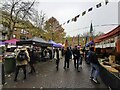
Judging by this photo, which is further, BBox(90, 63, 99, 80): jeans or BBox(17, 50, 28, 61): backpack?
BBox(17, 50, 28, 61): backpack

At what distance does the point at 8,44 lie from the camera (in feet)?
89.8

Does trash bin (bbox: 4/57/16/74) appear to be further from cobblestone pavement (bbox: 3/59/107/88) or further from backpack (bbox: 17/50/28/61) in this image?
backpack (bbox: 17/50/28/61)

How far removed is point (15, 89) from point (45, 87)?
1.26 m

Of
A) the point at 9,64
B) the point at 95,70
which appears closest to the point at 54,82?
the point at 95,70

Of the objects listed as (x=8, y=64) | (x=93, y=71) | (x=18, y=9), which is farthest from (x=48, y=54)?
(x=93, y=71)

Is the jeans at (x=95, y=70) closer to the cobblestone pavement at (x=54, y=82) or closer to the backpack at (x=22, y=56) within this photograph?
the cobblestone pavement at (x=54, y=82)

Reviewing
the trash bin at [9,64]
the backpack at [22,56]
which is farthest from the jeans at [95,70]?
the trash bin at [9,64]

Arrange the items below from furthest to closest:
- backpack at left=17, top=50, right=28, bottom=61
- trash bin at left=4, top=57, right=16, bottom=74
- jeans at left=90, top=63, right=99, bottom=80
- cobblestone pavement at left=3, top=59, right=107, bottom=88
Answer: trash bin at left=4, top=57, right=16, bottom=74 → backpack at left=17, top=50, right=28, bottom=61 → jeans at left=90, top=63, right=99, bottom=80 → cobblestone pavement at left=3, top=59, right=107, bottom=88

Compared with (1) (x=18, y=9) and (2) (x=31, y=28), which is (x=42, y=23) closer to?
(2) (x=31, y=28)

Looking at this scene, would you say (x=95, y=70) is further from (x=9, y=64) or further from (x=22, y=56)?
(x=9, y=64)

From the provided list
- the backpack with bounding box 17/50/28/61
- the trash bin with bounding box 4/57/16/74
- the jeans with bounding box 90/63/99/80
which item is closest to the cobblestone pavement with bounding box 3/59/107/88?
the jeans with bounding box 90/63/99/80

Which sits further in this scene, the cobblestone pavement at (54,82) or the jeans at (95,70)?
the jeans at (95,70)

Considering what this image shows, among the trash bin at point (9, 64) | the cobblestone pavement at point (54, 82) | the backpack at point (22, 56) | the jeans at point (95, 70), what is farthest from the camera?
the trash bin at point (9, 64)

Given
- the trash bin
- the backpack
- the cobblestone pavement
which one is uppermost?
the backpack
